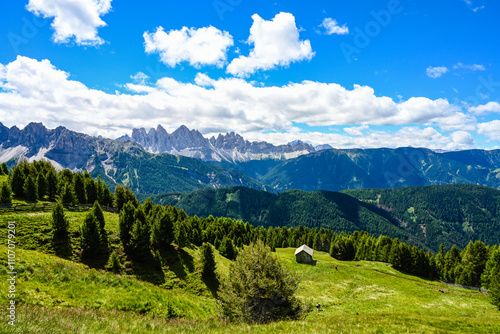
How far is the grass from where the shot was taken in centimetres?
1373

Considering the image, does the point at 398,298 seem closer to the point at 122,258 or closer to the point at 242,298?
the point at 242,298


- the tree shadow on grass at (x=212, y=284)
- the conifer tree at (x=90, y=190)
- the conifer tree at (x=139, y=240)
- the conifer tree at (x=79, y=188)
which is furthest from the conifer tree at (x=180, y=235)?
the conifer tree at (x=90, y=190)

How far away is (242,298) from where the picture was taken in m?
19.7

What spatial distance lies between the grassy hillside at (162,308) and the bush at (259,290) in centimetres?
235

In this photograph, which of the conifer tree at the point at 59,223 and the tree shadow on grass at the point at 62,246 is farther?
the conifer tree at the point at 59,223

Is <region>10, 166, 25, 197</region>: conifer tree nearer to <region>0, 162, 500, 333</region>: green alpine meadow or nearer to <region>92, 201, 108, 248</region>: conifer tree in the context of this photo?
<region>0, 162, 500, 333</region>: green alpine meadow

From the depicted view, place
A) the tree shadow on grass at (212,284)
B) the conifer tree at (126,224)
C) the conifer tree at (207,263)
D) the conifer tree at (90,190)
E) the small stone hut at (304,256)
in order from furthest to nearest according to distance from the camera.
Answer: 1. the small stone hut at (304,256)
2. the conifer tree at (90,190)
3. the conifer tree at (207,263)
4. the conifer tree at (126,224)
5. the tree shadow on grass at (212,284)

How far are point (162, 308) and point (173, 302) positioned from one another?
2.15 m

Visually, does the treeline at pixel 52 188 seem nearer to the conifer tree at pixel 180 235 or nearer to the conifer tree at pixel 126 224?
the conifer tree at pixel 126 224

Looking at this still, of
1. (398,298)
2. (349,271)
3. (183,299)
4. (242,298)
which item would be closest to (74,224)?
(183,299)

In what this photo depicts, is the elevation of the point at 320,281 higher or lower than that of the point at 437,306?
lower

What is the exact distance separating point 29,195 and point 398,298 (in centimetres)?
8538

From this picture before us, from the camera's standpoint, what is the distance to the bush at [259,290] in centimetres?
1936

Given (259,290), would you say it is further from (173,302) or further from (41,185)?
(41,185)
